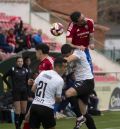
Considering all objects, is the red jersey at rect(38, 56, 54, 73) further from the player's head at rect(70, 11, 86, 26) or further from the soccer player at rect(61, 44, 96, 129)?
the player's head at rect(70, 11, 86, 26)

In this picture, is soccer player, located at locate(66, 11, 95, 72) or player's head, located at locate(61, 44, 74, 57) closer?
player's head, located at locate(61, 44, 74, 57)

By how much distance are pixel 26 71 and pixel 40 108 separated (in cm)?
671

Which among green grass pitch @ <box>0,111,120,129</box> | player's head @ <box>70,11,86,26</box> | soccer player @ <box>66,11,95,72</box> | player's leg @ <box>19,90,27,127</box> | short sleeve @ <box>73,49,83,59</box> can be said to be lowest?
green grass pitch @ <box>0,111,120,129</box>

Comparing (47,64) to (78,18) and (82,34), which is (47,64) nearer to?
(78,18)

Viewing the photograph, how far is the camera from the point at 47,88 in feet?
34.8

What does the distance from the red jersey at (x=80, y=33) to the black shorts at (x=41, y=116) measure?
2.81m

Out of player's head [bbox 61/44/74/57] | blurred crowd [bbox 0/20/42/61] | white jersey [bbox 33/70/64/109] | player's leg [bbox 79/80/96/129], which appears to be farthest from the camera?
blurred crowd [bbox 0/20/42/61]

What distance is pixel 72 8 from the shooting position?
3584 centimetres

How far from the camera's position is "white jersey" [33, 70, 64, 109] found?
1059cm

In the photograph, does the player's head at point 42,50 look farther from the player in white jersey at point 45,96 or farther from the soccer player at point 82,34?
the soccer player at point 82,34

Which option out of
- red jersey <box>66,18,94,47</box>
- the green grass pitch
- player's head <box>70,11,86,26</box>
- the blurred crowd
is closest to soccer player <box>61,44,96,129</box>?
red jersey <box>66,18,94,47</box>

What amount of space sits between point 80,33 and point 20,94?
180 inches

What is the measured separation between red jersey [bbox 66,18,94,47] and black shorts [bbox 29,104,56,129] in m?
2.81

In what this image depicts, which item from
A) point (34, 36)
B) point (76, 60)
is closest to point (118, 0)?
point (34, 36)
